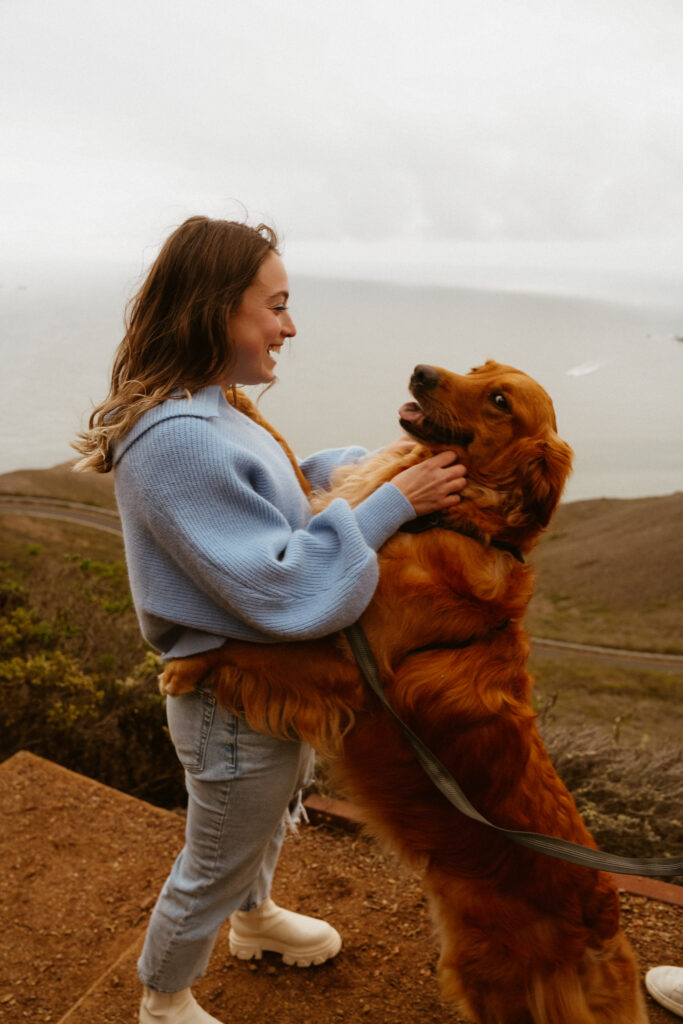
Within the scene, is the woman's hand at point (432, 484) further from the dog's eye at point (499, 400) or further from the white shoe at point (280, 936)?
the white shoe at point (280, 936)

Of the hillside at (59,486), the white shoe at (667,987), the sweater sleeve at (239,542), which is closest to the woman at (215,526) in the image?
the sweater sleeve at (239,542)

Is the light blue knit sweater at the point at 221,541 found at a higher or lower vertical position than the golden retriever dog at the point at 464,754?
higher

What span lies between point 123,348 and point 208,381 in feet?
0.96

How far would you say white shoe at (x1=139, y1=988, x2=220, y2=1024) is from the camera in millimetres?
2191

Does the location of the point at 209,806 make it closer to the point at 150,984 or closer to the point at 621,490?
the point at 150,984

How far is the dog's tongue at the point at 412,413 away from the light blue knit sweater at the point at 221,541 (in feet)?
1.28

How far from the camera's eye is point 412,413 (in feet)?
7.42

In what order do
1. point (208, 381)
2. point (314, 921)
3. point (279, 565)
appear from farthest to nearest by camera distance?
point (314, 921) < point (208, 381) < point (279, 565)

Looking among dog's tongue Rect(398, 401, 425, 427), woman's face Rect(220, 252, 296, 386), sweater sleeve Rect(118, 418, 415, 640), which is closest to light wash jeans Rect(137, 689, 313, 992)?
sweater sleeve Rect(118, 418, 415, 640)

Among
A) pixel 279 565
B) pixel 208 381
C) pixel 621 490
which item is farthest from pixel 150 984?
pixel 621 490

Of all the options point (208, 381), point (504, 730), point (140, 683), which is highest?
point (208, 381)

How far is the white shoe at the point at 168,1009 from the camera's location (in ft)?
7.19

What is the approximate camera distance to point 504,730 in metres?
2.02

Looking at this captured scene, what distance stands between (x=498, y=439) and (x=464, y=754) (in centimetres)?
92
